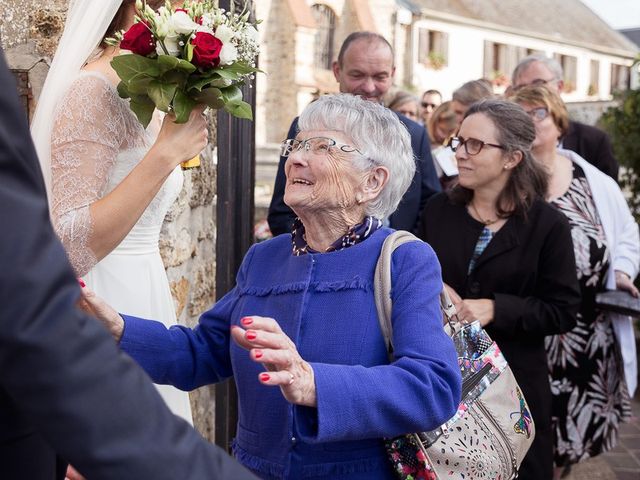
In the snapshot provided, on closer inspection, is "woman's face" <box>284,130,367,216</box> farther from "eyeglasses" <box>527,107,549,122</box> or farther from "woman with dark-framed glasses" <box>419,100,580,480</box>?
"eyeglasses" <box>527,107,549,122</box>

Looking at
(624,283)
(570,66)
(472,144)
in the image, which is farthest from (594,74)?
(472,144)

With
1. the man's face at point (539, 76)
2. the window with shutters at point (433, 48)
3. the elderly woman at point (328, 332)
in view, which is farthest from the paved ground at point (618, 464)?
the window with shutters at point (433, 48)

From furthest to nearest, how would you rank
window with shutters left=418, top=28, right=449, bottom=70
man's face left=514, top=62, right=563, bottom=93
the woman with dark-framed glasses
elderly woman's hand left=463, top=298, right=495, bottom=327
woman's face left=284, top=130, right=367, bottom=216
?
window with shutters left=418, top=28, right=449, bottom=70, man's face left=514, top=62, right=563, bottom=93, the woman with dark-framed glasses, elderly woman's hand left=463, top=298, right=495, bottom=327, woman's face left=284, top=130, right=367, bottom=216

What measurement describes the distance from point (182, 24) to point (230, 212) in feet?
7.12

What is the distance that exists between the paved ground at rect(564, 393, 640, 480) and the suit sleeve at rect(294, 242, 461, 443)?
13.1ft

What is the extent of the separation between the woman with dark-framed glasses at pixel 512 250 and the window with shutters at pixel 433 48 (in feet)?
124

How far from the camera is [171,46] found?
2.74 m

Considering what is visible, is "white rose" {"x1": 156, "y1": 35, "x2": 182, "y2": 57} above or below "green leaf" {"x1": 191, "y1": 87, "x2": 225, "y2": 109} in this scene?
above

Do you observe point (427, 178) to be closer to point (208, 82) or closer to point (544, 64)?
point (544, 64)

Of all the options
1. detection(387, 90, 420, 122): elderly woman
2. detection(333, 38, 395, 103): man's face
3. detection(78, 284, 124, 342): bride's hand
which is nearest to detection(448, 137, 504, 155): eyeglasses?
detection(333, 38, 395, 103): man's face

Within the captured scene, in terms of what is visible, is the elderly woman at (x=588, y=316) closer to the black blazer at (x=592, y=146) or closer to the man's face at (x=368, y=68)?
the man's face at (x=368, y=68)

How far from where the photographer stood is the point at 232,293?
272cm

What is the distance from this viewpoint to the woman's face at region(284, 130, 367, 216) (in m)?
2.59

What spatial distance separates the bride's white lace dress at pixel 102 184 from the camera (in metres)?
2.75
